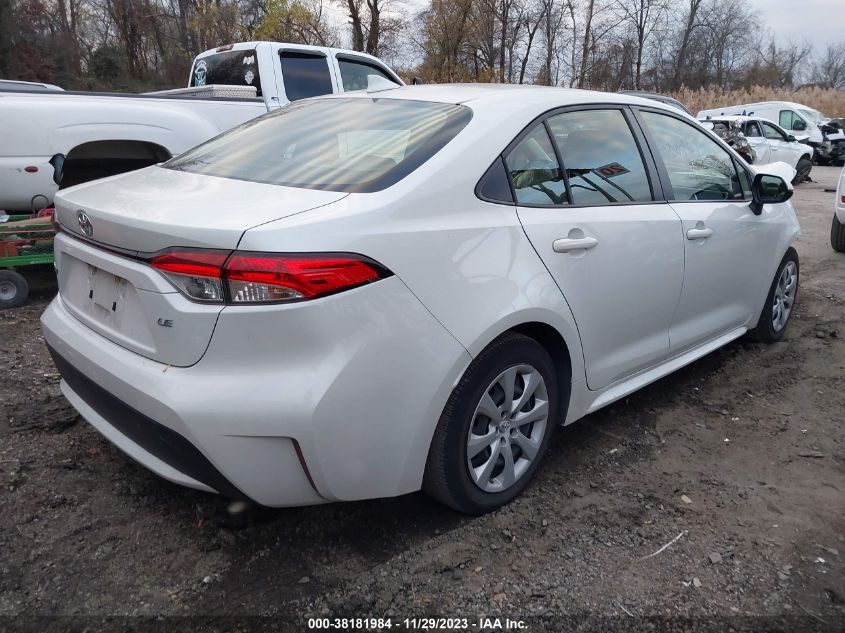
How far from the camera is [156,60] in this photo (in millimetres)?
38156

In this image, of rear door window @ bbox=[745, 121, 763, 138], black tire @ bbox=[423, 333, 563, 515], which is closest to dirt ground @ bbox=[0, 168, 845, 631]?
black tire @ bbox=[423, 333, 563, 515]

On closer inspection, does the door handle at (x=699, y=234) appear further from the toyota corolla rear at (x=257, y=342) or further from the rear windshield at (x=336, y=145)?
the toyota corolla rear at (x=257, y=342)

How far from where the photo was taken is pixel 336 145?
104 inches

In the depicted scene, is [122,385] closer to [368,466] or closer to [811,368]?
[368,466]

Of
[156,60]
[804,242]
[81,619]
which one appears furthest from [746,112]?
[156,60]

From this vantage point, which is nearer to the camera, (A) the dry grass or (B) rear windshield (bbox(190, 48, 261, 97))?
(B) rear windshield (bbox(190, 48, 261, 97))

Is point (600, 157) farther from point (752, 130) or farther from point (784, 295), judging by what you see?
point (752, 130)

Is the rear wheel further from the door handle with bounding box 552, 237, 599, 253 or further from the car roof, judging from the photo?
the door handle with bounding box 552, 237, 599, 253

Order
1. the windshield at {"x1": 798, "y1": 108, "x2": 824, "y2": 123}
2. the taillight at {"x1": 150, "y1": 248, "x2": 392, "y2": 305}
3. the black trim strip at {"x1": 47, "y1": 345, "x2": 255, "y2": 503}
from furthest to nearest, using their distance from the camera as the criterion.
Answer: the windshield at {"x1": 798, "y1": 108, "x2": 824, "y2": 123}, the black trim strip at {"x1": 47, "y1": 345, "x2": 255, "y2": 503}, the taillight at {"x1": 150, "y1": 248, "x2": 392, "y2": 305}

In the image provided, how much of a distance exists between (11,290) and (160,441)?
3.90 meters

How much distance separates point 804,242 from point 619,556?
293 inches

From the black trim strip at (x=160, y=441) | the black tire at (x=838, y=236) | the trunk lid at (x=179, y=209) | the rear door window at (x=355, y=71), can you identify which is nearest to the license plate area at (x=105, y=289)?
the trunk lid at (x=179, y=209)

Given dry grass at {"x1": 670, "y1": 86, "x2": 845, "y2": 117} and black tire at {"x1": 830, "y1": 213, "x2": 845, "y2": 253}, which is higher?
dry grass at {"x1": 670, "y1": 86, "x2": 845, "y2": 117}

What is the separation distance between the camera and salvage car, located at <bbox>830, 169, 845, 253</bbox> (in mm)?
7293
